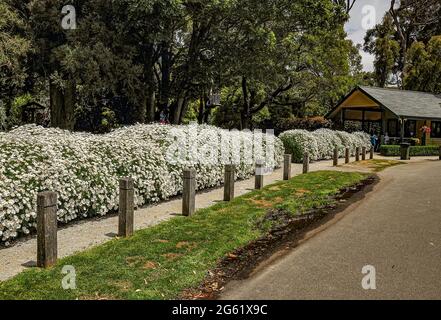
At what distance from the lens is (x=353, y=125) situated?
38.8 m

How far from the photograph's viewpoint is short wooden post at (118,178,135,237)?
7738mm

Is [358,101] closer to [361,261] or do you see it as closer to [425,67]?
[425,67]

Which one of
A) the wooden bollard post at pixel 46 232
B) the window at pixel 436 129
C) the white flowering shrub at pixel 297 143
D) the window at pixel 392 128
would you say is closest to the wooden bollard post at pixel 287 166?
the white flowering shrub at pixel 297 143

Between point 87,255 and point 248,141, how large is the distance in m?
10.7

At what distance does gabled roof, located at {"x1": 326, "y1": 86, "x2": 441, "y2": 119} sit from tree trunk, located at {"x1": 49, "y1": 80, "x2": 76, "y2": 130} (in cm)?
2371

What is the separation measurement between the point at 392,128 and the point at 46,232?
Answer: 3797cm

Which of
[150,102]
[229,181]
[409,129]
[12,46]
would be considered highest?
→ [12,46]

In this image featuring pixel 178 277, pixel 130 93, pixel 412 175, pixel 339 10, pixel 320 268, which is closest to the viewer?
pixel 178 277

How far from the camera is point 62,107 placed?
23172 millimetres

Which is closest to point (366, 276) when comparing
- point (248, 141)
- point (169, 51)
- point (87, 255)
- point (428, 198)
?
point (87, 255)

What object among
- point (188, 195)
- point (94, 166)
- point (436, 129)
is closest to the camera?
point (94, 166)

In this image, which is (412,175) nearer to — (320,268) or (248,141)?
(248,141)

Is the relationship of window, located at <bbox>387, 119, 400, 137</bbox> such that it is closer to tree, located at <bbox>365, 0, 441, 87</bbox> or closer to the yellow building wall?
the yellow building wall

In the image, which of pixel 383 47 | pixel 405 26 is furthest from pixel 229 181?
pixel 405 26
